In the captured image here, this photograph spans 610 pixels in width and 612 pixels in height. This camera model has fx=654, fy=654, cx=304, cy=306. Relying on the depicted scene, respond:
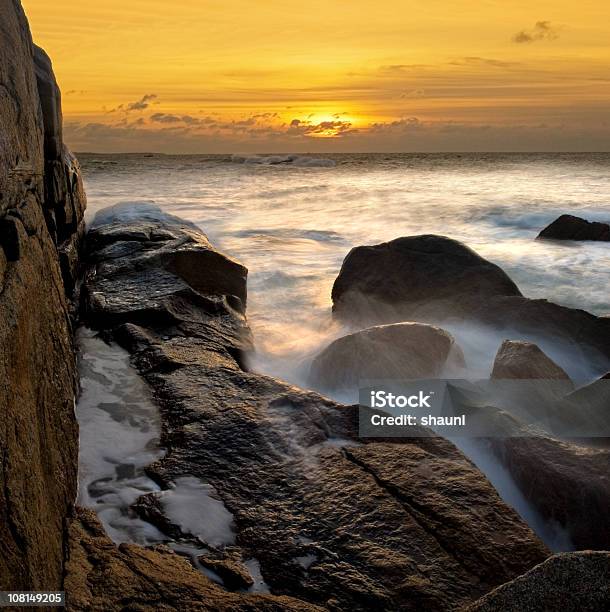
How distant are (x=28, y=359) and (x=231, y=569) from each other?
1.29m

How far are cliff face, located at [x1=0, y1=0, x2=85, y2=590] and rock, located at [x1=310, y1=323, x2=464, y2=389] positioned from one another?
2671 millimetres

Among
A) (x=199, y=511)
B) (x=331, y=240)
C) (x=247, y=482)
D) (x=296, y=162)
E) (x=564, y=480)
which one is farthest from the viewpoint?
(x=296, y=162)

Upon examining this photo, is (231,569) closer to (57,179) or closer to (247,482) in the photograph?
(247,482)

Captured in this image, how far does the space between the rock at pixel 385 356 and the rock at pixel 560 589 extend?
130 inches

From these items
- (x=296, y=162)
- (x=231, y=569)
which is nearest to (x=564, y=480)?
(x=231, y=569)

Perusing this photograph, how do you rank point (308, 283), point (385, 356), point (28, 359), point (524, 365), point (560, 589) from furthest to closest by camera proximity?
point (308, 283), point (385, 356), point (524, 365), point (28, 359), point (560, 589)

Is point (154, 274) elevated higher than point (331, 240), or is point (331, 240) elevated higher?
point (154, 274)

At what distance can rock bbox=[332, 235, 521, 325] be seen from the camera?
7691 mm

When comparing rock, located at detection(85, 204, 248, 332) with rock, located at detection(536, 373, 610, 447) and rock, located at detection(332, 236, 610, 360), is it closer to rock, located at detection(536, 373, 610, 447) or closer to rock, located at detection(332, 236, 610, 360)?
rock, located at detection(332, 236, 610, 360)

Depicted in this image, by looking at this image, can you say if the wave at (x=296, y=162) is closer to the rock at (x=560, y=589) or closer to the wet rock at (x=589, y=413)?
the wet rock at (x=589, y=413)

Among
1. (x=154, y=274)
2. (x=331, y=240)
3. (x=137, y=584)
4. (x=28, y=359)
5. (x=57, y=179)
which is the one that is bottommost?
(x=331, y=240)

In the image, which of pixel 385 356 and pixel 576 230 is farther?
pixel 576 230

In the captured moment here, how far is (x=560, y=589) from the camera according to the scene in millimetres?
2291

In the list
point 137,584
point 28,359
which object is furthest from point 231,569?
point 28,359
